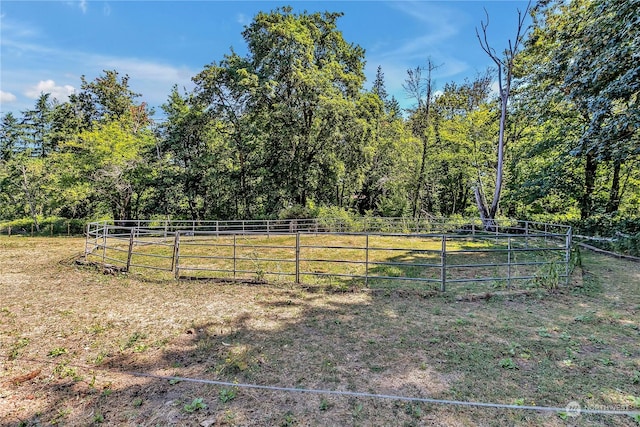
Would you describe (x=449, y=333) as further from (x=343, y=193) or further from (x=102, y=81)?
(x=102, y=81)

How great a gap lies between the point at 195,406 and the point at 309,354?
141 centimetres

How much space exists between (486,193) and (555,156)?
627cm

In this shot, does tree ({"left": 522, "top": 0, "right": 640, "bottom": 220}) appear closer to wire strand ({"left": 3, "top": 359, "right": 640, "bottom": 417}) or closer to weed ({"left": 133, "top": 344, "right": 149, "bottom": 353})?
wire strand ({"left": 3, "top": 359, "right": 640, "bottom": 417})

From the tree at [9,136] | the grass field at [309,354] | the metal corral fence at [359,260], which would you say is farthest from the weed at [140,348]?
the tree at [9,136]

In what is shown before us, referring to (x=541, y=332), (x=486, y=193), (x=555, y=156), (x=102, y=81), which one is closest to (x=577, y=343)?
(x=541, y=332)

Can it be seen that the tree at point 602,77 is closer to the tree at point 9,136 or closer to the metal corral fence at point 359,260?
the metal corral fence at point 359,260

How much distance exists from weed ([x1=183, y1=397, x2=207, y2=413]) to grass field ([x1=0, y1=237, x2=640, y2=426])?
1cm

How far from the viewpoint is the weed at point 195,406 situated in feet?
9.44

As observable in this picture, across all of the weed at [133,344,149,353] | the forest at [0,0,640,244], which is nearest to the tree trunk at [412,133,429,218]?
the forest at [0,0,640,244]

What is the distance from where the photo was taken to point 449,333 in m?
4.46

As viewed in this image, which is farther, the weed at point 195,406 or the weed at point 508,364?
the weed at point 508,364

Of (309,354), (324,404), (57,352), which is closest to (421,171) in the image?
(309,354)

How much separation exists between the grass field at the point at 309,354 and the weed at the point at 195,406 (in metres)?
0.01

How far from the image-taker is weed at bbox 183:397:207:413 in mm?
2877
